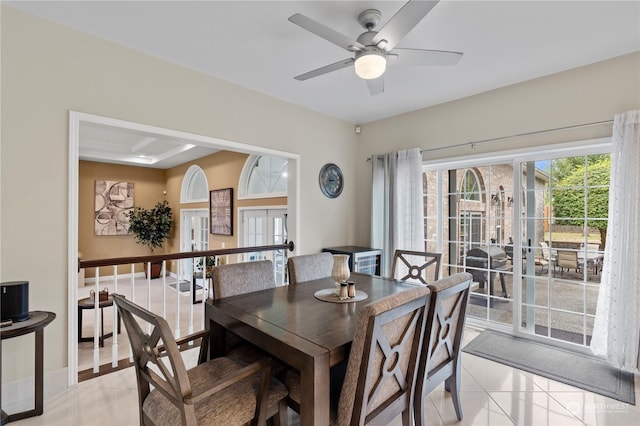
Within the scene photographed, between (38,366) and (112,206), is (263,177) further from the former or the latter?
(112,206)

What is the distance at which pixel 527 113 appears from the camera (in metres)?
3.07

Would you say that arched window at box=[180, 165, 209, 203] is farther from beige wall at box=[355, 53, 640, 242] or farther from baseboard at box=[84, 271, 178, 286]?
beige wall at box=[355, 53, 640, 242]

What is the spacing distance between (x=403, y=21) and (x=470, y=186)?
8.29 ft

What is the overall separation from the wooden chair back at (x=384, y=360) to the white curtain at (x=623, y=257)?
217 centimetres

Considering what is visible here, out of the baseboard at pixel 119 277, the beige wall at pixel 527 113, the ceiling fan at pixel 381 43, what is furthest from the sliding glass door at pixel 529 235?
the baseboard at pixel 119 277

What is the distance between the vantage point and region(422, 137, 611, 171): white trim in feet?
9.10

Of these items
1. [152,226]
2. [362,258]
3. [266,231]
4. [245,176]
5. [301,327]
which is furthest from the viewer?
[152,226]

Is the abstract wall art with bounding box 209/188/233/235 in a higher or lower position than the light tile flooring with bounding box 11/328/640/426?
higher

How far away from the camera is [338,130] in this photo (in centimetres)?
436

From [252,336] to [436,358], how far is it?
43.4 inches

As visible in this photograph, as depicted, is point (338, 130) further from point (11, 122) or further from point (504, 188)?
point (11, 122)

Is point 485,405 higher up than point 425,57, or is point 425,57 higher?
point 425,57

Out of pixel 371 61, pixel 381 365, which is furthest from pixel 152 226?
pixel 381 365

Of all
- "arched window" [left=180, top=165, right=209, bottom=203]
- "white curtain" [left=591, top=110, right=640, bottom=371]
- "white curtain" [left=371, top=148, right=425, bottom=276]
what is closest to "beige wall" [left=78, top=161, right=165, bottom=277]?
"arched window" [left=180, top=165, right=209, bottom=203]
